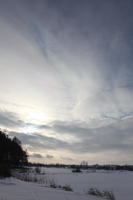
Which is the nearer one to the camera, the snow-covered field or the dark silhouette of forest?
the snow-covered field

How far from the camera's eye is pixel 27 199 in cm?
775

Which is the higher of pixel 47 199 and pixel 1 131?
pixel 1 131

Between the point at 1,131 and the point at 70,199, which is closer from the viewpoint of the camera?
the point at 70,199

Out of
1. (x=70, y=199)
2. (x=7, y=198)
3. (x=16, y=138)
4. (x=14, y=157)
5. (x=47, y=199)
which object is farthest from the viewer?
(x=16, y=138)

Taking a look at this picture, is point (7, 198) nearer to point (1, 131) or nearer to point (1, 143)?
point (1, 143)

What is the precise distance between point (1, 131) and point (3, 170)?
3468 cm

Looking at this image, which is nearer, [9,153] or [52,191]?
[52,191]

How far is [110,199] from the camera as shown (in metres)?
13.0

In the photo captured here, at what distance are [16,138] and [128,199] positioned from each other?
6388 centimetres

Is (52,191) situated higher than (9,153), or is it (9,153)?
(9,153)

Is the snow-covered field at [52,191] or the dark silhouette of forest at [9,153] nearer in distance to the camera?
the snow-covered field at [52,191]

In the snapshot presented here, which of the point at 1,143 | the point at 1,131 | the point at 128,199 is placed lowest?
the point at 128,199

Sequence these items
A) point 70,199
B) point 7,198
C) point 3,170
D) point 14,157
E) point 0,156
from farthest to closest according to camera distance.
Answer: point 14,157
point 0,156
point 3,170
point 70,199
point 7,198

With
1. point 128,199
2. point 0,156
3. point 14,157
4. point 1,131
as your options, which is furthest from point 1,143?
point 128,199
